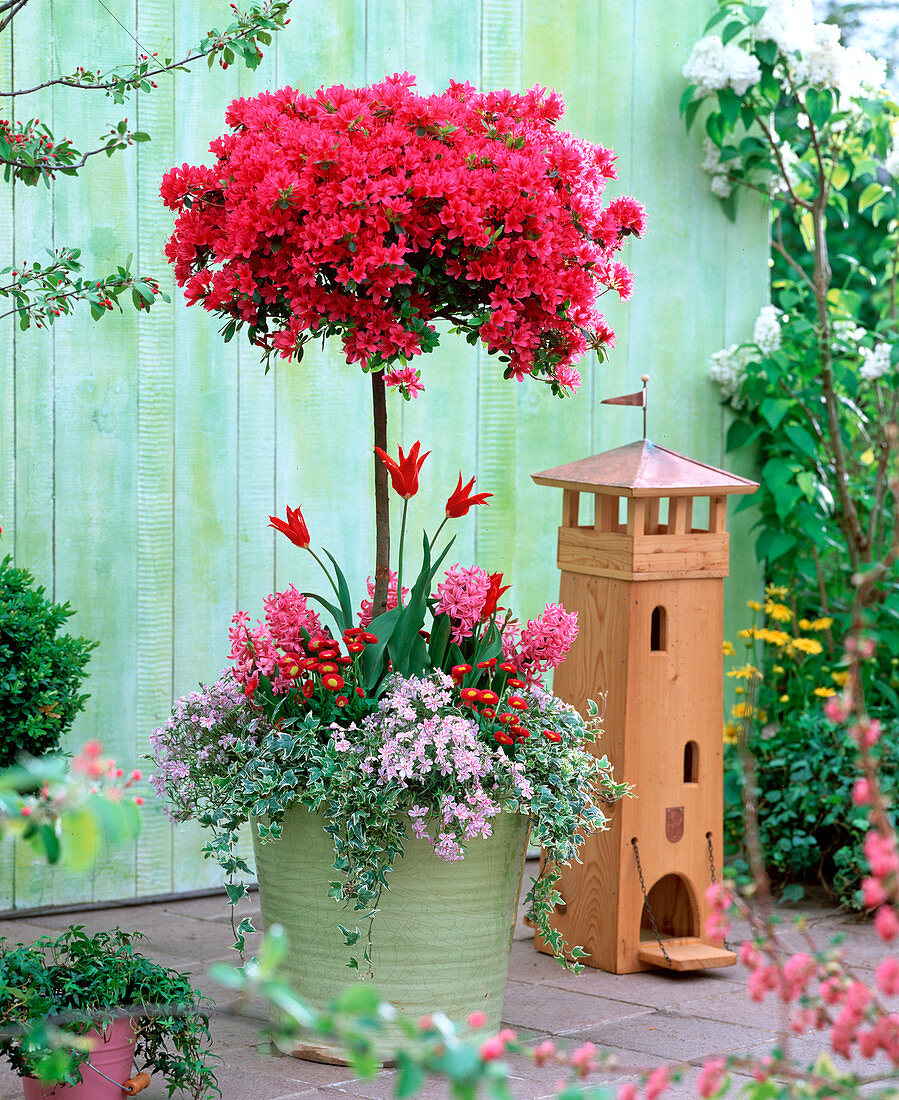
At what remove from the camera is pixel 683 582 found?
2949mm

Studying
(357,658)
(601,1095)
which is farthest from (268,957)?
(357,658)

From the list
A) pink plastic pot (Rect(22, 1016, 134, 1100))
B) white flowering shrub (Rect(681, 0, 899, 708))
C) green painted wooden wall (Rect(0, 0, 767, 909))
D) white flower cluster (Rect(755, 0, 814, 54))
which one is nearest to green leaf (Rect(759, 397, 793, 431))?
white flowering shrub (Rect(681, 0, 899, 708))

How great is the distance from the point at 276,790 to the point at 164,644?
1.19m

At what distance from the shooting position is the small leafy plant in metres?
2.58

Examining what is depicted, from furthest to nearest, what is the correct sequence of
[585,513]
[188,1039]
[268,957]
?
[585,513]
[188,1039]
[268,957]

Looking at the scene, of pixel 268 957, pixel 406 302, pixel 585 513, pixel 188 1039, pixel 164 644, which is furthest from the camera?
pixel 585 513

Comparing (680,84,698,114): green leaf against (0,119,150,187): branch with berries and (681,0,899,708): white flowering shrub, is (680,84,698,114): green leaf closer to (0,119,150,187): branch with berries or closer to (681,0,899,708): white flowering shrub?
(681,0,899,708): white flowering shrub

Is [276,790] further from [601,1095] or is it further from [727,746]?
[727,746]

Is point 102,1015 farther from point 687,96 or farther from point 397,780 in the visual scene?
point 687,96

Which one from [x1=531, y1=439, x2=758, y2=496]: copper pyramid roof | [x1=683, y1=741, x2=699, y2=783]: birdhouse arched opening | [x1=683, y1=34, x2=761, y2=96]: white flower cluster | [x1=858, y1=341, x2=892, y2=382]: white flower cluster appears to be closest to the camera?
[x1=531, y1=439, x2=758, y2=496]: copper pyramid roof

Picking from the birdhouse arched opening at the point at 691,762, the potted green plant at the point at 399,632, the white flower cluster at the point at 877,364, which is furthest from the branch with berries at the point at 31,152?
the white flower cluster at the point at 877,364

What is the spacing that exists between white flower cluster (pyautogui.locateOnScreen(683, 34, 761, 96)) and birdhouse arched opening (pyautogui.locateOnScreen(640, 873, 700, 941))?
2.33 meters

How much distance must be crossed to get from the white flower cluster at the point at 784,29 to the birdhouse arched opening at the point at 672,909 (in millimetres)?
2469

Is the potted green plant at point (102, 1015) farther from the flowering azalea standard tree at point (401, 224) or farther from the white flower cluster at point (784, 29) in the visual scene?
the white flower cluster at point (784, 29)
